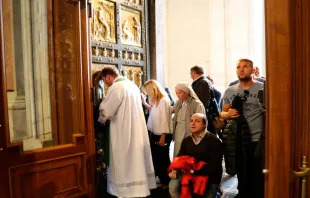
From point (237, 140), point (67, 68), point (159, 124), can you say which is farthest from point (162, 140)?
point (67, 68)

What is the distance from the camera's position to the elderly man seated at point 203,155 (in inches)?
126

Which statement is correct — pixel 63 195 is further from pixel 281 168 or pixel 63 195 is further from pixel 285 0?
pixel 285 0

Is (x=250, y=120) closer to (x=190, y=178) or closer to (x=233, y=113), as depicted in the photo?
(x=233, y=113)

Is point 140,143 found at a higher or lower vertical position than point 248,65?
lower

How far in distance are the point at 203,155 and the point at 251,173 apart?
575 millimetres

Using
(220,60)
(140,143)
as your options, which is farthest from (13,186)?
(220,60)

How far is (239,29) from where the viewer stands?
8.47 m

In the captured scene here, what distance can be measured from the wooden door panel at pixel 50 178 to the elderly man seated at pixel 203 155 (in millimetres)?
903

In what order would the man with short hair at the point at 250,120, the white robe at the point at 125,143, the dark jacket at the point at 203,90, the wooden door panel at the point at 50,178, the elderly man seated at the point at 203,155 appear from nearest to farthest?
the wooden door panel at the point at 50,178 < the elderly man seated at the point at 203,155 < the man with short hair at the point at 250,120 < the white robe at the point at 125,143 < the dark jacket at the point at 203,90

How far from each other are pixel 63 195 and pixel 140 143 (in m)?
1.15

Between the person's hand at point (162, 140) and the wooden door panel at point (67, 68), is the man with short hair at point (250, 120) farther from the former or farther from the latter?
the wooden door panel at point (67, 68)

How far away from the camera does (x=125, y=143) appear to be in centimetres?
375

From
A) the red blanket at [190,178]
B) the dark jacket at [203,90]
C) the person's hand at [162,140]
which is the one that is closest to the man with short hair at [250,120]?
the red blanket at [190,178]

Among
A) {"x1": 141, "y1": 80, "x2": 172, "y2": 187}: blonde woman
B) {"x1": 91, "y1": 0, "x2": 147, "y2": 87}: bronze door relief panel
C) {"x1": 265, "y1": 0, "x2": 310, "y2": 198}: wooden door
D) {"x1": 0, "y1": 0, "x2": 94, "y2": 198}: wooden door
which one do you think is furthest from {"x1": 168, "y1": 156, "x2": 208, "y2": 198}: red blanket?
{"x1": 265, "y1": 0, "x2": 310, "y2": 198}: wooden door
